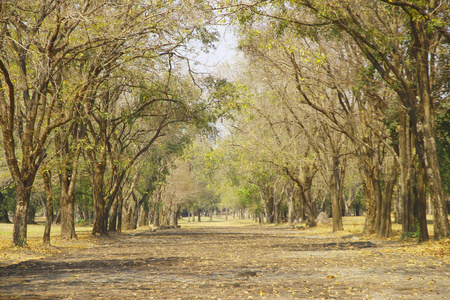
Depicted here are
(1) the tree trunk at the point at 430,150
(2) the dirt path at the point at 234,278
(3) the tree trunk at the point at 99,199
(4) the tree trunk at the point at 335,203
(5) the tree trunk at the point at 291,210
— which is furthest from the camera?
(5) the tree trunk at the point at 291,210

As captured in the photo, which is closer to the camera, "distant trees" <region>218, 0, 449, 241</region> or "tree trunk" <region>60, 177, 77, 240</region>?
"distant trees" <region>218, 0, 449, 241</region>

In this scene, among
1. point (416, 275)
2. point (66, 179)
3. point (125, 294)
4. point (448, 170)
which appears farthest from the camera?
point (448, 170)

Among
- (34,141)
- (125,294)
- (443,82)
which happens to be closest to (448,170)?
(443,82)

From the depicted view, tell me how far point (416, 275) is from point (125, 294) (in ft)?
18.3

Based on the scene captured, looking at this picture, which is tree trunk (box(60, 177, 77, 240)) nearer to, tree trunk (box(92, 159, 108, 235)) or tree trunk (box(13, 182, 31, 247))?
tree trunk (box(92, 159, 108, 235))

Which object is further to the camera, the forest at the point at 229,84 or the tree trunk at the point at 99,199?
the tree trunk at the point at 99,199

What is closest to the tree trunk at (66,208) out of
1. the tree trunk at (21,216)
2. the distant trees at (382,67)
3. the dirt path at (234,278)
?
the tree trunk at (21,216)

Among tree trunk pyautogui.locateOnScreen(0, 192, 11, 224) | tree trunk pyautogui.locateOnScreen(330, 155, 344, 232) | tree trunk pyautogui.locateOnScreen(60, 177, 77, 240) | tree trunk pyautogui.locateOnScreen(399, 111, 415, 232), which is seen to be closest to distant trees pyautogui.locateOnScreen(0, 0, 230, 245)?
tree trunk pyautogui.locateOnScreen(60, 177, 77, 240)

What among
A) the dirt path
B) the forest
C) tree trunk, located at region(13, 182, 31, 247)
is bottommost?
the dirt path

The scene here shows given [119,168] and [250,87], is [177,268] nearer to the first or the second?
[119,168]

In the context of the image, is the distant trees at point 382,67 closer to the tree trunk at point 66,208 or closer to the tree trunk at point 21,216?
the tree trunk at point 21,216

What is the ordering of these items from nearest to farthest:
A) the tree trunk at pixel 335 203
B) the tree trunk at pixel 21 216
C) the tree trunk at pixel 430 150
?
1. the tree trunk at pixel 430 150
2. the tree trunk at pixel 21 216
3. the tree trunk at pixel 335 203

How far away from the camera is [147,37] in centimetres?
1612

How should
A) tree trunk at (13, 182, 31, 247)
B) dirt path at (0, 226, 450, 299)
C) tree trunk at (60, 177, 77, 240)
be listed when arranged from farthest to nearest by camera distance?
tree trunk at (60, 177, 77, 240) < tree trunk at (13, 182, 31, 247) < dirt path at (0, 226, 450, 299)
